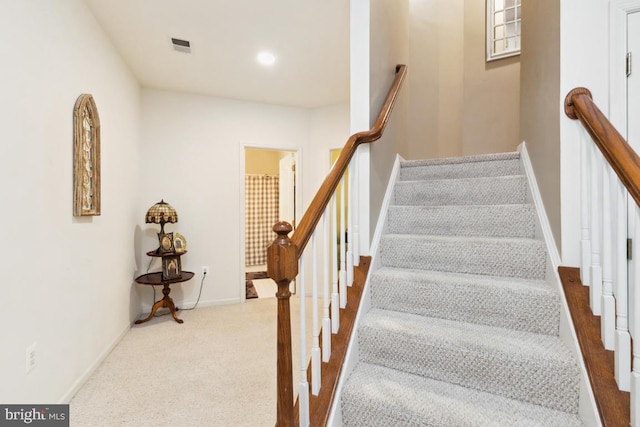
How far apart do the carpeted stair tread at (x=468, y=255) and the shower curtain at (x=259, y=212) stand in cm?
460

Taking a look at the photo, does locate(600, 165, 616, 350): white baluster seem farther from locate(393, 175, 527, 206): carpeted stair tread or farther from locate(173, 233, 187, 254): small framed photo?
locate(173, 233, 187, 254): small framed photo

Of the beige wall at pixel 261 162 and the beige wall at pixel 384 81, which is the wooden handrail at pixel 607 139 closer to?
the beige wall at pixel 384 81

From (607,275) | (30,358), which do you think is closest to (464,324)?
(607,275)

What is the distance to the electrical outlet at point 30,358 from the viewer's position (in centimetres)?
152

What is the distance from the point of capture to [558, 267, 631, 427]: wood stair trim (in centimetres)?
99

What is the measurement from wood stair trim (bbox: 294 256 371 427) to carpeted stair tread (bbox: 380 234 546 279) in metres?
0.26

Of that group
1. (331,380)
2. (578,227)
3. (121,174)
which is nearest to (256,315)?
(121,174)

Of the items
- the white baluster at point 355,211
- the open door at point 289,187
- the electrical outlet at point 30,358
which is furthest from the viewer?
the open door at point 289,187

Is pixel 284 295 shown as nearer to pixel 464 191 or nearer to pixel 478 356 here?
pixel 478 356

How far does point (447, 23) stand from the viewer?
3545mm

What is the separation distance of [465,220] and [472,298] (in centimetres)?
59

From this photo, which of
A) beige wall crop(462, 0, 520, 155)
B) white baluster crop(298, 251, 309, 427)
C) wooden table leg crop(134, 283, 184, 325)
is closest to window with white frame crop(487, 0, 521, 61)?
beige wall crop(462, 0, 520, 155)

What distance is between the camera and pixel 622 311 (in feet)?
3.38

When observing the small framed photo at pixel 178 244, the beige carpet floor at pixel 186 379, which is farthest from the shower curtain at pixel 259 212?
the beige carpet floor at pixel 186 379
